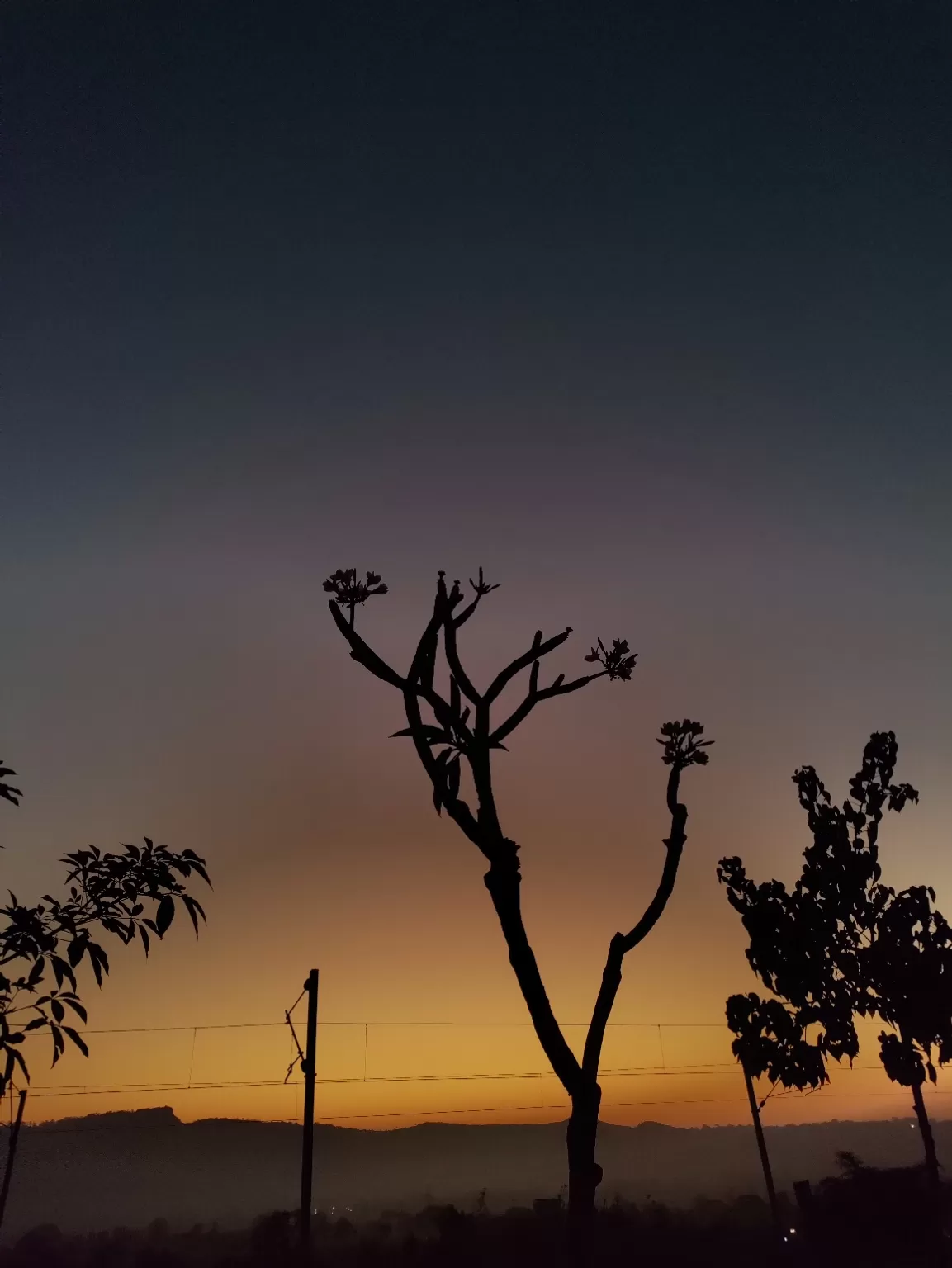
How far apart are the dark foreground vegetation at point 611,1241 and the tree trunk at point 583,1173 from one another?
20710 mm

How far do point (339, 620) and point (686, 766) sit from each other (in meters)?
3.80

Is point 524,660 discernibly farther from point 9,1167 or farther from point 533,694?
point 9,1167

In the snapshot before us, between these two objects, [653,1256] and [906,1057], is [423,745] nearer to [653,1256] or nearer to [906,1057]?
[906,1057]

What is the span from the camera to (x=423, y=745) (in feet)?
27.6

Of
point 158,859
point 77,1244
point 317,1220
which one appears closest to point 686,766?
point 158,859

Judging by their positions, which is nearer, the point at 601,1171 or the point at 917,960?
the point at 601,1171

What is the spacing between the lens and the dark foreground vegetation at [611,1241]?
89.0ft

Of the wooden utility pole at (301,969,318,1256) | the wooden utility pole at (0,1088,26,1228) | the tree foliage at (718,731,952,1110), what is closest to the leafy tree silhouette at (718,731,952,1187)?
the tree foliage at (718,731,952,1110)

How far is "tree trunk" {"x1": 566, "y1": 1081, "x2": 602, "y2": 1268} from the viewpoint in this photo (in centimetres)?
704

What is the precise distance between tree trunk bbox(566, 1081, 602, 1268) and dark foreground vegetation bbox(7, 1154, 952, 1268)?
20710mm

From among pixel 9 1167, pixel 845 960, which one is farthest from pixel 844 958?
pixel 9 1167

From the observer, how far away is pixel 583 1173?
737cm

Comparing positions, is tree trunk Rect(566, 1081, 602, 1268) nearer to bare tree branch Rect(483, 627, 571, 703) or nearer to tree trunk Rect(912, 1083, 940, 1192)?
bare tree branch Rect(483, 627, 571, 703)

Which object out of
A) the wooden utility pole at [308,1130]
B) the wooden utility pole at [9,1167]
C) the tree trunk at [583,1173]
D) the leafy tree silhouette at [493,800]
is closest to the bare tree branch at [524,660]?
the leafy tree silhouette at [493,800]
